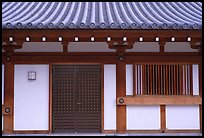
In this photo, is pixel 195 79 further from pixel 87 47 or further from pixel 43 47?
pixel 43 47

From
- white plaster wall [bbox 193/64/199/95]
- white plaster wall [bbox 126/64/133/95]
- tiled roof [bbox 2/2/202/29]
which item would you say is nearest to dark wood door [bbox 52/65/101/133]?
white plaster wall [bbox 126/64/133/95]

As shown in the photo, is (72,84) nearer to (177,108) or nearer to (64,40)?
(64,40)

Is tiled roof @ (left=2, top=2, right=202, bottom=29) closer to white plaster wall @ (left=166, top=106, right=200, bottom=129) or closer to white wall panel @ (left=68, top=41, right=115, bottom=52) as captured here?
white wall panel @ (left=68, top=41, right=115, bottom=52)

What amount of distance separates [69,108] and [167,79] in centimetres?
242

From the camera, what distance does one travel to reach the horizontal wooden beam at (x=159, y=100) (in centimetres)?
828

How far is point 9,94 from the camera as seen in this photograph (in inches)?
329

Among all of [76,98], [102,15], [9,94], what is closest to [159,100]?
[76,98]

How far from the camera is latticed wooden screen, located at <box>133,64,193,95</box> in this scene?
8.48 metres

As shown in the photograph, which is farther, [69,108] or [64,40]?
[69,108]

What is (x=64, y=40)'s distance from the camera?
7402 mm

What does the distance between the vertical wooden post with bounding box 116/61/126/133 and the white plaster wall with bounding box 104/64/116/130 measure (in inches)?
3.1

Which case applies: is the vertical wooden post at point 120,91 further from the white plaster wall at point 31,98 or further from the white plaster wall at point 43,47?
the white plaster wall at point 31,98

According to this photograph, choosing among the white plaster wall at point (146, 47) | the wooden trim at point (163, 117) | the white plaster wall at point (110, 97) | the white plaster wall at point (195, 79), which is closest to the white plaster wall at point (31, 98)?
the white plaster wall at point (110, 97)

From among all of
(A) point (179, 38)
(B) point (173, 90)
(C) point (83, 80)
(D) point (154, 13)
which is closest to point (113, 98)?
(C) point (83, 80)
